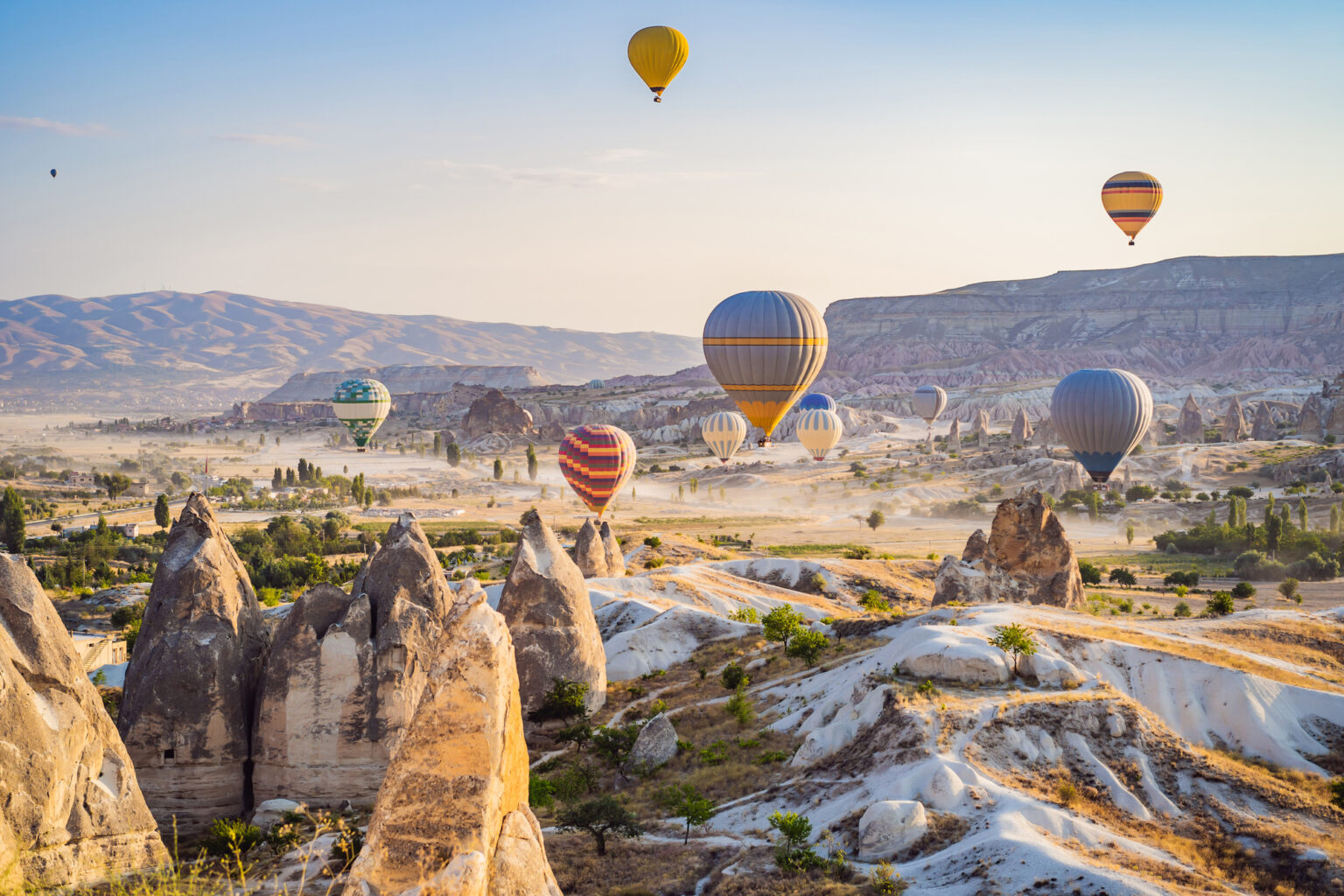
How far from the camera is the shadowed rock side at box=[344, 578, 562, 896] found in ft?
30.7

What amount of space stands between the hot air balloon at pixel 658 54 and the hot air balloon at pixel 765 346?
10839 mm

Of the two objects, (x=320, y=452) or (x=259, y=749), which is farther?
(x=320, y=452)

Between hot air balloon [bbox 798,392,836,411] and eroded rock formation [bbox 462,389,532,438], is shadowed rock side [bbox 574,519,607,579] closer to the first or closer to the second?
hot air balloon [bbox 798,392,836,411]

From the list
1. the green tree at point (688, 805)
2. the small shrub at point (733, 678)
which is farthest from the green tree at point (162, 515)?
the green tree at point (688, 805)

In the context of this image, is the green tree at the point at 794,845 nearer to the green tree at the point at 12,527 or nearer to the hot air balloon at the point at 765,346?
the hot air balloon at the point at 765,346

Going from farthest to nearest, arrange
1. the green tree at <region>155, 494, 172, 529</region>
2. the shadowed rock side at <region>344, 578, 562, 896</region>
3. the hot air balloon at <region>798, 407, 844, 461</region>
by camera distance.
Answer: the hot air balloon at <region>798, 407, 844, 461</region> < the green tree at <region>155, 494, 172, 529</region> < the shadowed rock side at <region>344, 578, 562, 896</region>

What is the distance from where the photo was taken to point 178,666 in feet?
61.4

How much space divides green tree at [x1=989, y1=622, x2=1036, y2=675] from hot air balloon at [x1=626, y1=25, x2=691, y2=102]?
3423cm

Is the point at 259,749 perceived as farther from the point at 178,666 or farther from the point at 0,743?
the point at 0,743

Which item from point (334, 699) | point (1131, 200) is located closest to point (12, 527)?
point (334, 699)

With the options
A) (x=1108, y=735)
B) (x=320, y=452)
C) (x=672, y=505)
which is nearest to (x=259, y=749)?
(x=1108, y=735)

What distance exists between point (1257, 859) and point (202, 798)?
1716 centimetres

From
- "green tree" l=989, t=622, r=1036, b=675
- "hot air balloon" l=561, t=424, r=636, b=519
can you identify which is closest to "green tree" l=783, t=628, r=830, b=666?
"green tree" l=989, t=622, r=1036, b=675

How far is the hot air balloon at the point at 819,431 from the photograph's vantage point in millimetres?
96562
